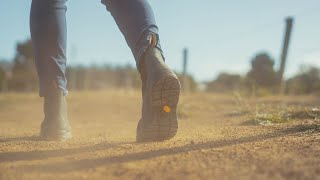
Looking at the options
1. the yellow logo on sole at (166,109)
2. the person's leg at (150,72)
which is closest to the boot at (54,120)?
the person's leg at (150,72)

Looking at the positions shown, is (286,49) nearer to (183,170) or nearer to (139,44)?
(139,44)

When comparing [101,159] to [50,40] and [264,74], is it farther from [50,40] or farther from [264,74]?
[264,74]

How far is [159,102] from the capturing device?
183cm

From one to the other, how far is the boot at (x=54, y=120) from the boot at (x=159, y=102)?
1.82 ft

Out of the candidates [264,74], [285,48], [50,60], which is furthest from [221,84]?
[50,60]

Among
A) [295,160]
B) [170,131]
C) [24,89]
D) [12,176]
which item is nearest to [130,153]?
[170,131]

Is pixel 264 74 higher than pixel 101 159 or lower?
higher

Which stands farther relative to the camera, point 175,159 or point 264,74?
point 264,74

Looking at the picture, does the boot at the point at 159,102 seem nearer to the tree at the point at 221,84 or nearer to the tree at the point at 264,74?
the tree at the point at 264,74

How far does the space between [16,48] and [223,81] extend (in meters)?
21.9

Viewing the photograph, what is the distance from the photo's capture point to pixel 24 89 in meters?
29.0

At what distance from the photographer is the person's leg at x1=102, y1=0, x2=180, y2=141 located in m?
1.83

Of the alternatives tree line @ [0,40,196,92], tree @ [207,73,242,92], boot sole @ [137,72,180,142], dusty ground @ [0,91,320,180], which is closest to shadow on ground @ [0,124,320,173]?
dusty ground @ [0,91,320,180]

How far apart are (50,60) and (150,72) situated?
688mm
